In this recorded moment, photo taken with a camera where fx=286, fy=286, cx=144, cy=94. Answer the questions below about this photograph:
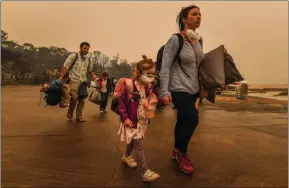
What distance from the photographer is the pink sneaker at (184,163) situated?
3365 mm

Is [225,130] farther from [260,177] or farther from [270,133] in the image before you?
[260,177]

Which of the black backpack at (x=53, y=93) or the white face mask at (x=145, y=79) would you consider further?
the black backpack at (x=53, y=93)

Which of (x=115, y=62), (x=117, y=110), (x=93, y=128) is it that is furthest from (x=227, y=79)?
(x=115, y=62)

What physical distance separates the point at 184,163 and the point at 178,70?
1.13m

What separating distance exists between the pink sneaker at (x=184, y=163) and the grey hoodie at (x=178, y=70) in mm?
805

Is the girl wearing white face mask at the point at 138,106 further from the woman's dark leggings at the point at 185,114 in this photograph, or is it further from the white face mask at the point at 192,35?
the white face mask at the point at 192,35

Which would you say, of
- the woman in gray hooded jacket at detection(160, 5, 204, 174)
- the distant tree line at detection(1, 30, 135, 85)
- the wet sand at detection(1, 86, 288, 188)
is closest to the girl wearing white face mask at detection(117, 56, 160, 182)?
the woman in gray hooded jacket at detection(160, 5, 204, 174)

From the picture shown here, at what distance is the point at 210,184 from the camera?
3.06 metres

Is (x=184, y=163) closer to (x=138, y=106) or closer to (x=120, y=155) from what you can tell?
(x=138, y=106)

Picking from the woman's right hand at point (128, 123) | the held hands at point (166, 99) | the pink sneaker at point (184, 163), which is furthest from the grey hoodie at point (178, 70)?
the pink sneaker at point (184, 163)

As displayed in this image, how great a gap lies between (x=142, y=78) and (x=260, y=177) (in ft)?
5.91

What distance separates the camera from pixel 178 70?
3516 mm

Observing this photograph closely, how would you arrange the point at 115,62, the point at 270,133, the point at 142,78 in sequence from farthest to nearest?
the point at 115,62 < the point at 270,133 < the point at 142,78

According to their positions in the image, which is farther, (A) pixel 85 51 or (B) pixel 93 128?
(A) pixel 85 51
